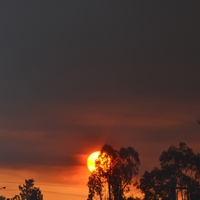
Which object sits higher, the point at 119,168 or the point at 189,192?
the point at 119,168

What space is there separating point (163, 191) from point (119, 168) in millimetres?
16000

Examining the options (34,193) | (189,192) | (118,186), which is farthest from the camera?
(34,193)

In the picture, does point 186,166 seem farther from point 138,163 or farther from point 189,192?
point 138,163

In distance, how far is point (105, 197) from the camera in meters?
132

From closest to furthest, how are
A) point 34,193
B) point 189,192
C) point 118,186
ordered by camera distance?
point 189,192 < point 118,186 < point 34,193

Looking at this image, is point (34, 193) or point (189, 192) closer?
point (189, 192)

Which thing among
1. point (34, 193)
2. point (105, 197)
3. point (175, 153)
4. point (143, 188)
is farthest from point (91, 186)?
point (34, 193)

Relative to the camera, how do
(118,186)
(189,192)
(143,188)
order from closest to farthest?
1. (189,192)
2. (143,188)
3. (118,186)

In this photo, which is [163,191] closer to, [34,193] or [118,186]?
[118,186]

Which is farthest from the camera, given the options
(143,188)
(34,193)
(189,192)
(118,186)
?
(34,193)

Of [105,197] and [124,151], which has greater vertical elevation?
[124,151]

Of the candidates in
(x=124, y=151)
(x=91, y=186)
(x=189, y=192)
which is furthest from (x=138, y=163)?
(x=189, y=192)

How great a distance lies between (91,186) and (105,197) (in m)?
4.44

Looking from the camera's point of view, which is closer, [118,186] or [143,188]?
[143,188]
